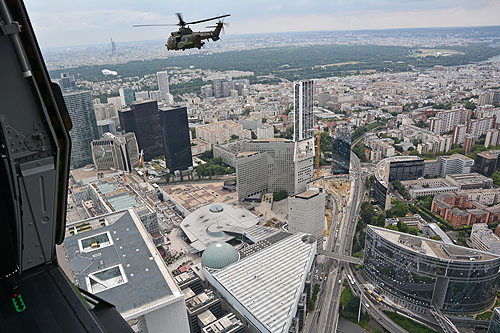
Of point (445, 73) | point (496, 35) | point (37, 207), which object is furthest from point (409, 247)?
point (496, 35)

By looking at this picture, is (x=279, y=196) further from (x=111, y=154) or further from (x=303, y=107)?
(x=111, y=154)

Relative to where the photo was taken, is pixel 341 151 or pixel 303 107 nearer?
pixel 341 151

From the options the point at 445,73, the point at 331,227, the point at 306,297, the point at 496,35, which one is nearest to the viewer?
the point at 306,297

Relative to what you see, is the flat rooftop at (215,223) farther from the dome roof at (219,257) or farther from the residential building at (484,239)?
the residential building at (484,239)

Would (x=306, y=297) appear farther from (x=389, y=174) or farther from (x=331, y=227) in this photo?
(x=389, y=174)

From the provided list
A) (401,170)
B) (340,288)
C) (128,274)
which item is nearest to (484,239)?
(340,288)

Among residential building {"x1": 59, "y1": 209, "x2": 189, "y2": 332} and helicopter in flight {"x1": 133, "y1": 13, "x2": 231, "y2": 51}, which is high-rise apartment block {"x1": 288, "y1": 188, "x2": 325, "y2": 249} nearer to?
residential building {"x1": 59, "y1": 209, "x2": 189, "y2": 332}
